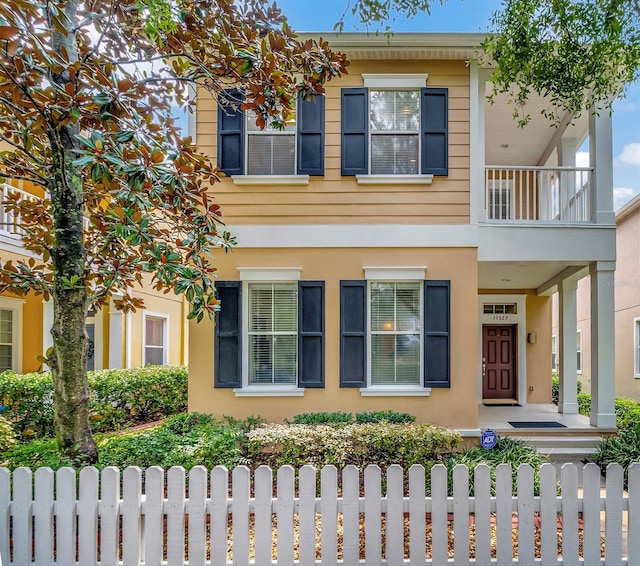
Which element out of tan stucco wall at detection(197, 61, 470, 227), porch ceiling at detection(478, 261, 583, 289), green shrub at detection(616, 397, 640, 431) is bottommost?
green shrub at detection(616, 397, 640, 431)

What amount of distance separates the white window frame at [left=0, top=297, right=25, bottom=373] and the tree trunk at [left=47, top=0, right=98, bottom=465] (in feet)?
21.9

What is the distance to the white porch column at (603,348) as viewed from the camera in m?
6.90

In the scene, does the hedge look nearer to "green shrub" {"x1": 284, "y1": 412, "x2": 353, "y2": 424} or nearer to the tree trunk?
the tree trunk

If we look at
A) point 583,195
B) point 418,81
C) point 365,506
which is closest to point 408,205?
point 418,81

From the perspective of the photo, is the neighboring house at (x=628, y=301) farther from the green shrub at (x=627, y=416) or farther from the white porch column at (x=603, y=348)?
the white porch column at (x=603, y=348)

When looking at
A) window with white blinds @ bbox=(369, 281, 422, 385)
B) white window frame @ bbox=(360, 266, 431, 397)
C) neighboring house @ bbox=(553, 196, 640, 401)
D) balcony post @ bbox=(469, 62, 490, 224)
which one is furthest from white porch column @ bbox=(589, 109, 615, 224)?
neighboring house @ bbox=(553, 196, 640, 401)

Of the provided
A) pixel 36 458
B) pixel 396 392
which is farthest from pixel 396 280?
pixel 36 458

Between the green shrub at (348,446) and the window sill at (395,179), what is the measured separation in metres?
3.74

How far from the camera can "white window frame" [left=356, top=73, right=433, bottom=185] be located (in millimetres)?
6902

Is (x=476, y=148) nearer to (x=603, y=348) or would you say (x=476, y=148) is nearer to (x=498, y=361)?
(x=603, y=348)

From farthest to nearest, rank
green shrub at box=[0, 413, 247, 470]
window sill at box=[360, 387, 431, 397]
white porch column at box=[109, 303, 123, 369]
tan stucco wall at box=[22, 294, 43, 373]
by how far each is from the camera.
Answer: white porch column at box=[109, 303, 123, 369] < tan stucco wall at box=[22, 294, 43, 373] < window sill at box=[360, 387, 431, 397] < green shrub at box=[0, 413, 247, 470]

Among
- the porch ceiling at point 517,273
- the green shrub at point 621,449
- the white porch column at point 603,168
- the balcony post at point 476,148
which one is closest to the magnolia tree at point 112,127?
the balcony post at point 476,148

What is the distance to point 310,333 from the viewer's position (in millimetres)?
6855

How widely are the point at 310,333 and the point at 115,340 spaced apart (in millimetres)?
6734
